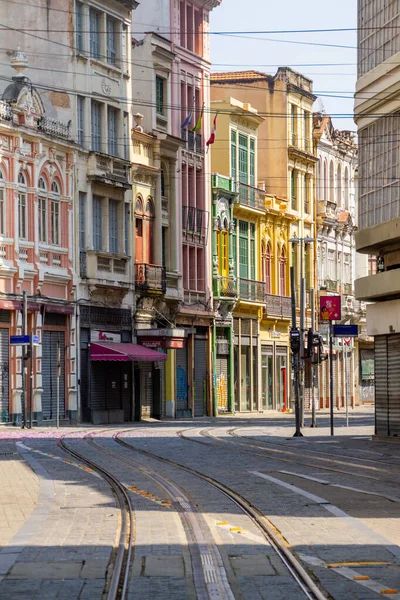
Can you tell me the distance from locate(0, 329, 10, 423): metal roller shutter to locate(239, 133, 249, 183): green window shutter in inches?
1077

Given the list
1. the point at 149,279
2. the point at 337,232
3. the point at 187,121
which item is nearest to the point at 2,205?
the point at 149,279

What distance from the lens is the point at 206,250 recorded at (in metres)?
69.9

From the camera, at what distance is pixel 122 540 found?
49.5 ft

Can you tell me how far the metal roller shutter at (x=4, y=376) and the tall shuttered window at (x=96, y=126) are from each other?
35.5ft

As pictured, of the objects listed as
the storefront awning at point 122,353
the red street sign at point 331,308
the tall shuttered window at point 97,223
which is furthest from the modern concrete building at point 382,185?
the tall shuttered window at point 97,223

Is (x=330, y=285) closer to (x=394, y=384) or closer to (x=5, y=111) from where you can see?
(x=5, y=111)

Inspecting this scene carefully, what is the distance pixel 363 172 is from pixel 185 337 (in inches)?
1051

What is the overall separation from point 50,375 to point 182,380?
14.3 meters

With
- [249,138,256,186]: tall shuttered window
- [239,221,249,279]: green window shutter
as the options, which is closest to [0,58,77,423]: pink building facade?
[239,221,249,279]: green window shutter

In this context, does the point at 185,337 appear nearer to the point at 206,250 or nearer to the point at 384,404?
the point at 206,250

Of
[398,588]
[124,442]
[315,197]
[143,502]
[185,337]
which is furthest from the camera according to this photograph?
[315,197]

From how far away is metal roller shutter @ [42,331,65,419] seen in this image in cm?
5278

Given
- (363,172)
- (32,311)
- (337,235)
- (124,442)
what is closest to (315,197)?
(337,235)

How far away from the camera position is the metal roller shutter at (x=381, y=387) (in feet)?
128
